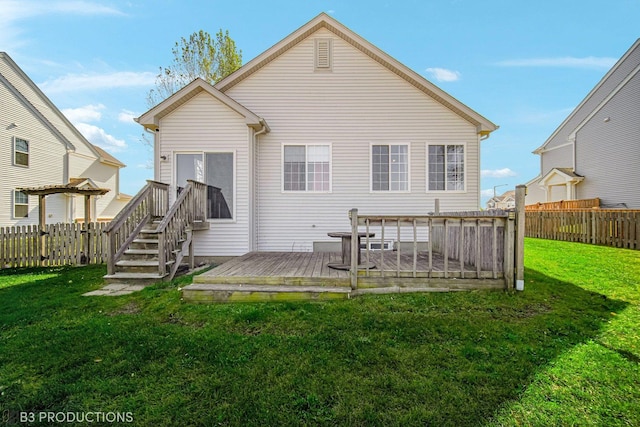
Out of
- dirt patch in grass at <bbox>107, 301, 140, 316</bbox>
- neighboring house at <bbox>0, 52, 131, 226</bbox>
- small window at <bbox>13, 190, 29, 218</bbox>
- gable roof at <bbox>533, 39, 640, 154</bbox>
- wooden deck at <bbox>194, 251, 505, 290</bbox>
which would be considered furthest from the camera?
gable roof at <bbox>533, 39, 640, 154</bbox>

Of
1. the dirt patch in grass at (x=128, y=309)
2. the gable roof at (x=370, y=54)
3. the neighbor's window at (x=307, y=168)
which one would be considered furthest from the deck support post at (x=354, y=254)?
the gable roof at (x=370, y=54)

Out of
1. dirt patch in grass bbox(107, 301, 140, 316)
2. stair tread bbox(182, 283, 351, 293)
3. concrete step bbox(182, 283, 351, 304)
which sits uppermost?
stair tread bbox(182, 283, 351, 293)

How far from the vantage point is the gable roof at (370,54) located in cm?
900

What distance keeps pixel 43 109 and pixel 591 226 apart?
1088 inches

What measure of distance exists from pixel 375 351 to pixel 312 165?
6.74 m

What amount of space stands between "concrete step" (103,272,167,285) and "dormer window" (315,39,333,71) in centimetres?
740

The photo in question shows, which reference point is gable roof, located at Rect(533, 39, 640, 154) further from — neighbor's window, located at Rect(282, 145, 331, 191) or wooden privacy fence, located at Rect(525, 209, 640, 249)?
neighbor's window, located at Rect(282, 145, 331, 191)

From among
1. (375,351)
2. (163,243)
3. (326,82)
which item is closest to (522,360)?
(375,351)

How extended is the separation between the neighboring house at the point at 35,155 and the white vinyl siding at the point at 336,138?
524 inches

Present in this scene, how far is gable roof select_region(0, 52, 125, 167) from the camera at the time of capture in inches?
601

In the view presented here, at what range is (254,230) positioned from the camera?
893 centimetres

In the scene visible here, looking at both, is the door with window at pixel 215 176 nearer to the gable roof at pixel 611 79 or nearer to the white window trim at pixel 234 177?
the white window trim at pixel 234 177

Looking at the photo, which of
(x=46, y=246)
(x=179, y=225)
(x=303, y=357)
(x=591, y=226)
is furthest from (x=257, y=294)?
(x=591, y=226)

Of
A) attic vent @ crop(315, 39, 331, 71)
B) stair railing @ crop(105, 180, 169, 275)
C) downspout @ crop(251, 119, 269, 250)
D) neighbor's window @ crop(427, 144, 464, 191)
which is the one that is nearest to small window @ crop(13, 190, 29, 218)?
stair railing @ crop(105, 180, 169, 275)
